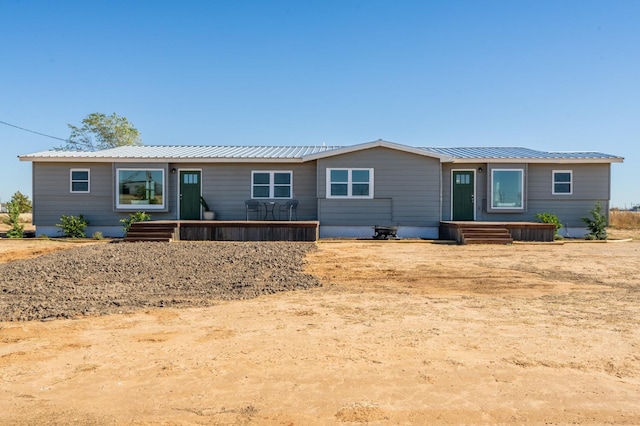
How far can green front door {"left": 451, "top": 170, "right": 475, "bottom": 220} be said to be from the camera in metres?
16.4

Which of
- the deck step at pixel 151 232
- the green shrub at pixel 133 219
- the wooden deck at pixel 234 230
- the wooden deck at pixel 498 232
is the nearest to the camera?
the deck step at pixel 151 232

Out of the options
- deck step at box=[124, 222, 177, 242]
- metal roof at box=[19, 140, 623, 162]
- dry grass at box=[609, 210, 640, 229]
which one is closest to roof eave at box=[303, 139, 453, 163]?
metal roof at box=[19, 140, 623, 162]

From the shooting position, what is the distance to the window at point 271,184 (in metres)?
16.2

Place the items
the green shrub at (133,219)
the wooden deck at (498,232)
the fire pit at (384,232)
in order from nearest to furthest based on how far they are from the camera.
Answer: the wooden deck at (498,232)
the fire pit at (384,232)
the green shrub at (133,219)

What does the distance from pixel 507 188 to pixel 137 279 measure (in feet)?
43.4

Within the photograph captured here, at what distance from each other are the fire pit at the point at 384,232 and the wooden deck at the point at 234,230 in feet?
6.71

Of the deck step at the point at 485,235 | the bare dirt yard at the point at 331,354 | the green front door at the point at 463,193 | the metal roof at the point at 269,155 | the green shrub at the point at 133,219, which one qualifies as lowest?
the bare dirt yard at the point at 331,354

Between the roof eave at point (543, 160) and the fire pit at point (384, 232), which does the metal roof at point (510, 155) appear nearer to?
the roof eave at point (543, 160)

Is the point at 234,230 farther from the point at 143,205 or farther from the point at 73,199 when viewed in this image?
the point at 73,199

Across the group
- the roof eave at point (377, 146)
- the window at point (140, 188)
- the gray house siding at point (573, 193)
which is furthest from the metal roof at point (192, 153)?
the gray house siding at point (573, 193)

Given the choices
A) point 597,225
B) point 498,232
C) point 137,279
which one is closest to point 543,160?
point 597,225

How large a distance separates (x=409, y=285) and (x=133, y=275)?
4673 millimetres

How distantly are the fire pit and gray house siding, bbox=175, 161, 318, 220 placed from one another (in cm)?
261

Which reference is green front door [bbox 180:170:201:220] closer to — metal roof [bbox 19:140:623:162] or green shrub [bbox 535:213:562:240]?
metal roof [bbox 19:140:623:162]
